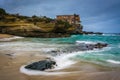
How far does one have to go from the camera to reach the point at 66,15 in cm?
11862

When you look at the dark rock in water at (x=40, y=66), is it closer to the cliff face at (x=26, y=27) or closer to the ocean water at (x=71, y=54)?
the ocean water at (x=71, y=54)

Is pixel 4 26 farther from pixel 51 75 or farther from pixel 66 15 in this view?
pixel 66 15

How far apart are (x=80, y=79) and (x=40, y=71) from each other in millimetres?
1960

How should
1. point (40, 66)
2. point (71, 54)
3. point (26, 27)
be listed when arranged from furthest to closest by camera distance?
point (26, 27) → point (71, 54) → point (40, 66)

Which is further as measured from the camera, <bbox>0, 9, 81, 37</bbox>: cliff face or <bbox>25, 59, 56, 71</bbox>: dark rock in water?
<bbox>0, 9, 81, 37</bbox>: cliff face

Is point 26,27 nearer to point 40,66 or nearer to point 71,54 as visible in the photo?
point 71,54

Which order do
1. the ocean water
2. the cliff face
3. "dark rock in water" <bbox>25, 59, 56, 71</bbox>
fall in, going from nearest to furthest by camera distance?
1. "dark rock in water" <bbox>25, 59, 56, 71</bbox>
2. the ocean water
3. the cliff face

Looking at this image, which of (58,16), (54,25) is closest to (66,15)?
(58,16)

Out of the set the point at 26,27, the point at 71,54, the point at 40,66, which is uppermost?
the point at 26,27

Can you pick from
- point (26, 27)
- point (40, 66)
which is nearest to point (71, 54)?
point (40, 66)

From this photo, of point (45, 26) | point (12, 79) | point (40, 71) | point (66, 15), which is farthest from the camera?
point (66, 15)

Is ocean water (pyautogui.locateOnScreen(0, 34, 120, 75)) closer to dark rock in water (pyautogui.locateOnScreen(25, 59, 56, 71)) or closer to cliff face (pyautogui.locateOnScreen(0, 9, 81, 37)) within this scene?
dark rock in water (pyautogui.locateOnScreen(25, 59, 56, 71))

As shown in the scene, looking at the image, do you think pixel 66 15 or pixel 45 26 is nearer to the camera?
pixel 45 26

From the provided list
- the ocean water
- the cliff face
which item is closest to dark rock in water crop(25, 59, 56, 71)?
the ocean water
